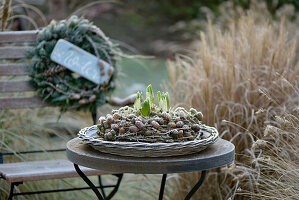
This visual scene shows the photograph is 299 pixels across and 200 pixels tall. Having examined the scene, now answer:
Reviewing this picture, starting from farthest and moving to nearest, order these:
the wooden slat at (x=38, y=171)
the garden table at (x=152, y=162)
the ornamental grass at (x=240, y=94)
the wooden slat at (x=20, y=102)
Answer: the wooden slat at (x=20, y=102)
the ornamental grass at (x=240, y=94)
the wooden slat at (x=38, y=171)
the garden table at (x=152, y=162)

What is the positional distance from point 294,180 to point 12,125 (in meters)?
2.18

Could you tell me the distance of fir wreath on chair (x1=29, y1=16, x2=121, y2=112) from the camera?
3191mm

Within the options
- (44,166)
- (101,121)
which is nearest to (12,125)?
(44,166)

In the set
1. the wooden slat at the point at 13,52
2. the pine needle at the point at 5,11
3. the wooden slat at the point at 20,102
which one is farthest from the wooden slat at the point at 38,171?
the pine needle at the point at 5,11

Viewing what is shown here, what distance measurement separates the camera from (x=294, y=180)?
2432 mm

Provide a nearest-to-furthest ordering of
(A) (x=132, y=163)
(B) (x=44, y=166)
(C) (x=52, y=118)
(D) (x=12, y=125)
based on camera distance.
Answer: (A) (x=132, y=163)
(B) (x=44, y=166)
(D) (x=12, y=125)
(C) (x=52, y=118)

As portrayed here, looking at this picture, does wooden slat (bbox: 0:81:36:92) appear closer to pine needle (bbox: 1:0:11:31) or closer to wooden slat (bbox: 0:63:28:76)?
wooden slat (bbox: 0:63:28:76)

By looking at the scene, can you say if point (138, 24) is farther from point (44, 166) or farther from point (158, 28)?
point (44, 166)

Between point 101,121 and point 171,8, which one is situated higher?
point 101,121

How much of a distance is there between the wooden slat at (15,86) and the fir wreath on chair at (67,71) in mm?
51

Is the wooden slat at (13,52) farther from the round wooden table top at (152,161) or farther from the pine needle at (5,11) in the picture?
the round wooden table top at (152,161)

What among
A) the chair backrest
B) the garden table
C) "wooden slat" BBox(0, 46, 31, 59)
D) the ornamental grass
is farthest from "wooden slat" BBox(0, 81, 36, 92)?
the garden table

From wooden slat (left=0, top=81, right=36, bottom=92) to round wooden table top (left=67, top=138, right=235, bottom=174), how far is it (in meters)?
1.32

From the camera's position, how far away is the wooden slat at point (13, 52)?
10.5 ft
